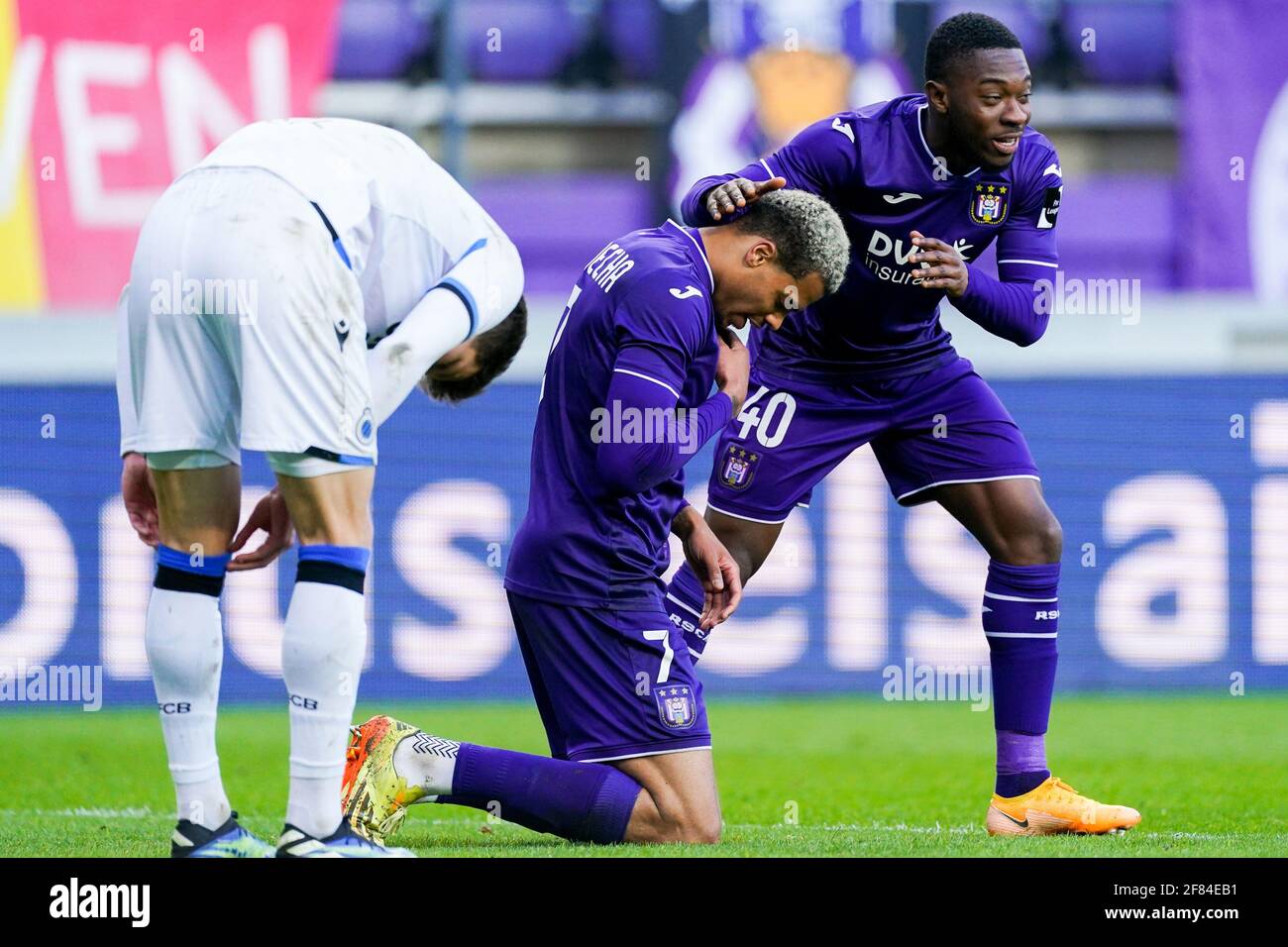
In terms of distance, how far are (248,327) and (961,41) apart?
261 centimetres

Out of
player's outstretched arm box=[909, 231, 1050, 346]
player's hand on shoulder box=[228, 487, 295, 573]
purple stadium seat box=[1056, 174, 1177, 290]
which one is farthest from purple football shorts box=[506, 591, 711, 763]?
purple stadium seat box=[1056, 174, 1177, 290]

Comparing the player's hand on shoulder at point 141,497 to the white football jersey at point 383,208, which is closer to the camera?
the white football jersey at point 383,208

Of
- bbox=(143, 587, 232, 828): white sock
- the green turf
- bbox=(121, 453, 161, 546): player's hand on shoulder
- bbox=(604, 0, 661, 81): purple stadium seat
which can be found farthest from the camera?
bbox=(604, 0, 661, 81): purple stadium seat

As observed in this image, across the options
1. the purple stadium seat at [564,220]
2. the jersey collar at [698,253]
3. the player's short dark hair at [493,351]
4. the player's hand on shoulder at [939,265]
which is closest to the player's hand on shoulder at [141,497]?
the player's short dark hair at [493,351]

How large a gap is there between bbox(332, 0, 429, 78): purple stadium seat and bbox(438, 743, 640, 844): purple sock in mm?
10208

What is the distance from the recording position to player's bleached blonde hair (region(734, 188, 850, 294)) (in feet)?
15.0

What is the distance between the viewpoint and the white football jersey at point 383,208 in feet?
12.9

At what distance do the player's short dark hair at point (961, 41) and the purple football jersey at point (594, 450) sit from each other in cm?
113

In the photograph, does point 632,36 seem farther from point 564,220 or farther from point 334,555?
point 334,555

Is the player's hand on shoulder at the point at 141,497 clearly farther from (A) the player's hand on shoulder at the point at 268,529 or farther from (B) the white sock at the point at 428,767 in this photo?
(B) the white sock at the point at 428,767

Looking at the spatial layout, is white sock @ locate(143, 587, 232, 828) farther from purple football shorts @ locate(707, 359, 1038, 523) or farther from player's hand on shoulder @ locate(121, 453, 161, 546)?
purple football shorts @ locate(707, 359, 1038, 523)

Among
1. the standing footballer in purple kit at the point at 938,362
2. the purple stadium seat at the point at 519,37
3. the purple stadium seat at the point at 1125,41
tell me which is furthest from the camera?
the purple stadium seat at the point at 1125,41

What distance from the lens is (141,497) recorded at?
13.9 feet
